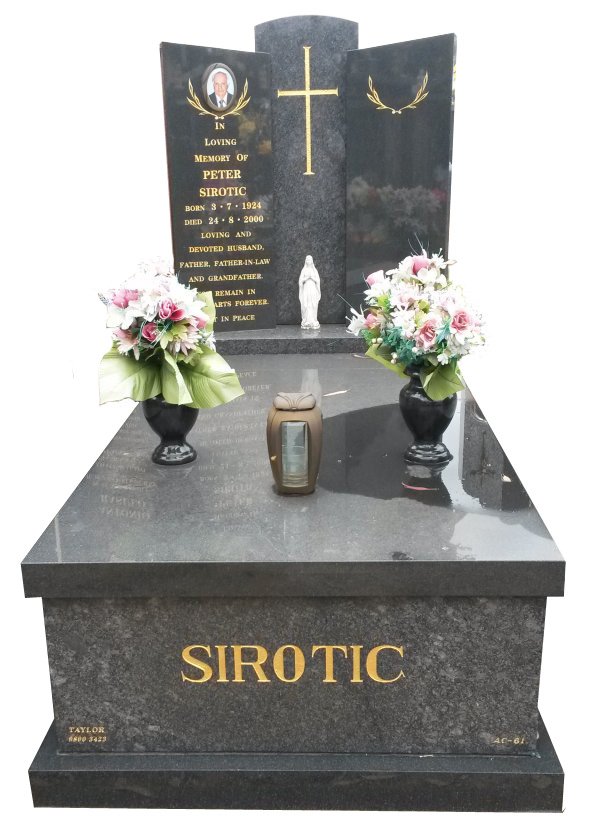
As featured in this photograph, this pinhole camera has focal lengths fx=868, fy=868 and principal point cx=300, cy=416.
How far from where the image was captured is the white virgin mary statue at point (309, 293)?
17.0 ft

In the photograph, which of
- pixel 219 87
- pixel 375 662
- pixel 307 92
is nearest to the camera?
pixel 375 662

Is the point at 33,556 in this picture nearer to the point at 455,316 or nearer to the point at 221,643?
the point at 221,643

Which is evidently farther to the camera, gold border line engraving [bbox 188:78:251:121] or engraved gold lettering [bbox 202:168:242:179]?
engraved gold lettering [bbox 202:168:242:179]

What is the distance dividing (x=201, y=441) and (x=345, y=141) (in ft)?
8.00

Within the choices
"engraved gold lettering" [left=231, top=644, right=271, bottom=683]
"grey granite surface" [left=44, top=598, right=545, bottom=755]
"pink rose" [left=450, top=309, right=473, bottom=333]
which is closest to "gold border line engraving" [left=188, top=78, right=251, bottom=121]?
"pink rose" [left=450, top=309, right=473, bottom=333]

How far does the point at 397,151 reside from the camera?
4.98 metres

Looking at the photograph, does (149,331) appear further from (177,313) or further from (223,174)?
(223,174)

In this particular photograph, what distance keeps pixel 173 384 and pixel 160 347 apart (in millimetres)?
141

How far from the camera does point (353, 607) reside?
8.63 ft

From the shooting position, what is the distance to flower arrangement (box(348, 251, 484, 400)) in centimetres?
301

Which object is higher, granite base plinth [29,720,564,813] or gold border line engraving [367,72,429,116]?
gold border line engraving [367,72,429,116]

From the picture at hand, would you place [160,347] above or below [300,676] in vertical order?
above

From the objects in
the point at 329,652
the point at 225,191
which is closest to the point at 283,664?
the point at 329,652

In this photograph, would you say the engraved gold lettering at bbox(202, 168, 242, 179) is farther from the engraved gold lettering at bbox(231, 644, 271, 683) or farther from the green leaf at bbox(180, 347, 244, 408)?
the engraved gold lettering at bbox(231, 644, 271, 683)
